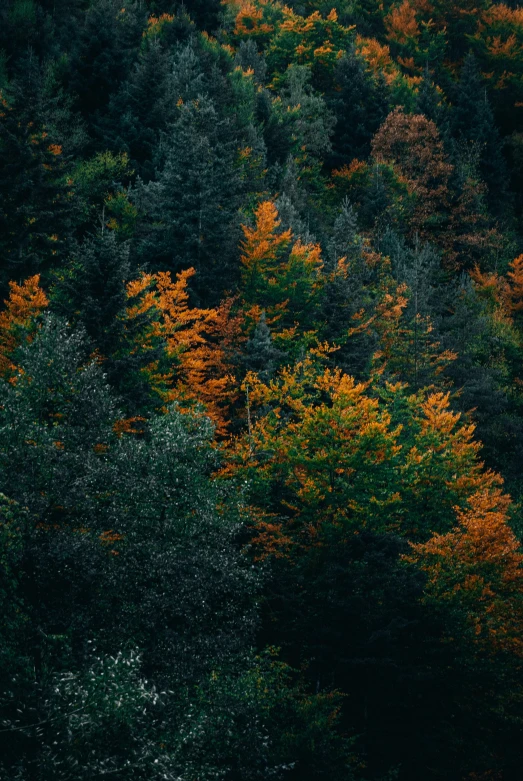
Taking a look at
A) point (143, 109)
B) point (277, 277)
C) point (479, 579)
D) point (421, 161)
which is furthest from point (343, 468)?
point (421, 161)

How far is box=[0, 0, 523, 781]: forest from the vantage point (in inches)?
739

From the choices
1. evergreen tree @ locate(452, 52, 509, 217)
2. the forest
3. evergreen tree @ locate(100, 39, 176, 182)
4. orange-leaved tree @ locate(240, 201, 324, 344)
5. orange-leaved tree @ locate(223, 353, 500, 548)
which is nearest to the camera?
the forest

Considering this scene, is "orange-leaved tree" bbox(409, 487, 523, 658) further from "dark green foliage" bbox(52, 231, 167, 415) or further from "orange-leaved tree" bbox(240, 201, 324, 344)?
"orange-leaved tree" bbox(240, 201, 324, 344)

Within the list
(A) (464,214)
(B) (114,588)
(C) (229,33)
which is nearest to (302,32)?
(C) (229,33)

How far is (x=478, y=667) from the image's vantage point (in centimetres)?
2614

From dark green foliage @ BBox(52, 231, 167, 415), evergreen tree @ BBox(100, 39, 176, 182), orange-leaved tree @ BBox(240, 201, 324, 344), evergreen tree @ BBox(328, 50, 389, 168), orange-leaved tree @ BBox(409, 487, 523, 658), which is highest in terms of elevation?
evergreen tree @ BBox(328, 50, 389, 168)

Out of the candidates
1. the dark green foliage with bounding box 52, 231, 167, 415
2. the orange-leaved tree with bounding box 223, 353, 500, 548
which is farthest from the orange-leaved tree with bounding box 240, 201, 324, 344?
the dark green foliage with bounding box 52, 231, 167, 415

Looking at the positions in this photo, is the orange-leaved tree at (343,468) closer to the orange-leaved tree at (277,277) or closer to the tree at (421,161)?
the orange-leaved tree at (277,277)

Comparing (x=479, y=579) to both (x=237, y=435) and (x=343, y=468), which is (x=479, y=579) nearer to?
(x=343, y=468)

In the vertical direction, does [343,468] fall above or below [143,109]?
below

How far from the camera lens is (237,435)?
31.5m

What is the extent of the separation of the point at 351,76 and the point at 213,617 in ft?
166

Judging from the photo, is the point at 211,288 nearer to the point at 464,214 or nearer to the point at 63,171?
the point at 63,171

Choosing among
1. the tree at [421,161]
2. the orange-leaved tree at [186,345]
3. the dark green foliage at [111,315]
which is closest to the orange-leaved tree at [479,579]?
the orange-leaved tree at [186,345]
